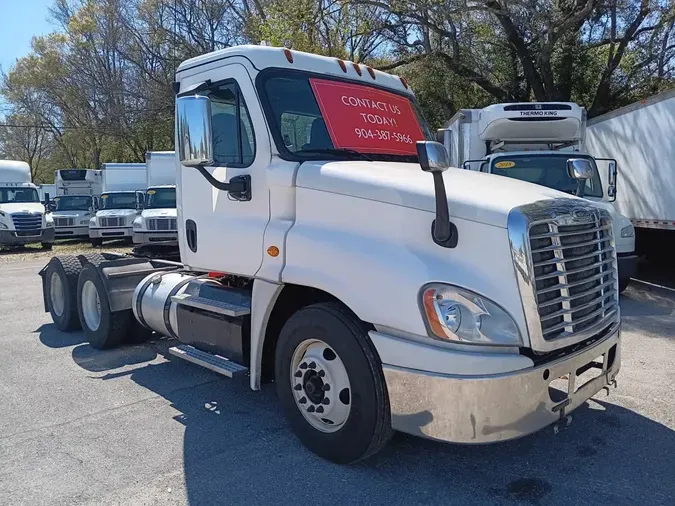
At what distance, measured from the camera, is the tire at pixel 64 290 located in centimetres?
779

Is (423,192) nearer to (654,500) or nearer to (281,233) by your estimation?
Answer: (281,233)

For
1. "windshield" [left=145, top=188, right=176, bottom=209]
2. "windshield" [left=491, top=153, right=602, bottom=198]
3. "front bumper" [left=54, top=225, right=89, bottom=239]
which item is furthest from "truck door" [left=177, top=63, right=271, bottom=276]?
"front bumper" [left=54, top=225, right=89, bottom=239]

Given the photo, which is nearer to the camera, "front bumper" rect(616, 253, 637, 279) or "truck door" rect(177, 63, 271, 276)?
"truck door" rect(177, 63, 271, 276)

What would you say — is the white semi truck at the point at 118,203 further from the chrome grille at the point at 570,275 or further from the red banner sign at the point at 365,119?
the chrome grille at the point at 570,275

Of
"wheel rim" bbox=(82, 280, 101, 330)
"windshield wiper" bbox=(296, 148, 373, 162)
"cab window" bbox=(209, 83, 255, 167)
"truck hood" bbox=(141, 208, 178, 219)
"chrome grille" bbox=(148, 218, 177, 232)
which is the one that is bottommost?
"wheel rim" bbox=(82, 280, 101, 330)

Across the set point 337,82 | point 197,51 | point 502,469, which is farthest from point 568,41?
point 502,469

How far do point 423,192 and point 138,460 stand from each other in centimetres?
267

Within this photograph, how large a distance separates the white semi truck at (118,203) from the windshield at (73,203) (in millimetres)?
1697

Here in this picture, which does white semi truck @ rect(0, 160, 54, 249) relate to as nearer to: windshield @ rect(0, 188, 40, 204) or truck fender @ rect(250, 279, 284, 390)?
windshield @ rect(0, 188, 40, 204)

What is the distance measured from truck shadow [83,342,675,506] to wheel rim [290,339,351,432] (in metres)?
0.31

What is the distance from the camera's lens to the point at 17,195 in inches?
902

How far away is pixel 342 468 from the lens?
4.00 meters

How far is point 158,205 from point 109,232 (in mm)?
3864

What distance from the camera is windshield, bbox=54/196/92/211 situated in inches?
1003
